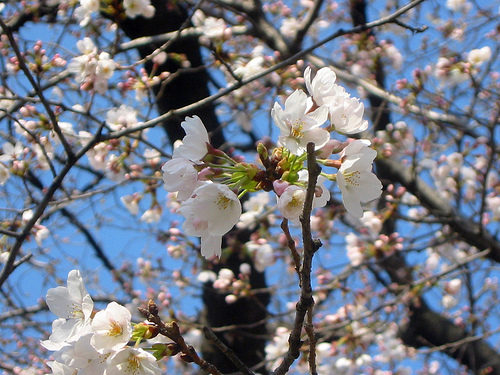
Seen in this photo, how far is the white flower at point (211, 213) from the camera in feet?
3.11

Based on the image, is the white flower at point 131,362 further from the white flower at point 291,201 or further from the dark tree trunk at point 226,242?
the dark tree trunk at point 226,242

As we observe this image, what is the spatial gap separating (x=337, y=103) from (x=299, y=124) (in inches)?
5.0

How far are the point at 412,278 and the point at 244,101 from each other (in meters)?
2.05

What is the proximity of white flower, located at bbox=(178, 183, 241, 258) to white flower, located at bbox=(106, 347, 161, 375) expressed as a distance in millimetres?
251

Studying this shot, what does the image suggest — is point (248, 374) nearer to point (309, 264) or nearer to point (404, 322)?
point (309, 264)

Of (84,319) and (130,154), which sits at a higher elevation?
(130,154)

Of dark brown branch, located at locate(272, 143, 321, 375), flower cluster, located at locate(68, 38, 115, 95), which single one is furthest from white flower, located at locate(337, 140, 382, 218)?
flower cluster, located at locate(68, 38, 115, 95)

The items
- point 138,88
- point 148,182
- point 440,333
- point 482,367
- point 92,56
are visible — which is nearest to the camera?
point 92,56

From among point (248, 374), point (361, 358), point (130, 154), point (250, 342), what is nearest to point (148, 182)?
point (130, 154)

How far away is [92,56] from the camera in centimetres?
227

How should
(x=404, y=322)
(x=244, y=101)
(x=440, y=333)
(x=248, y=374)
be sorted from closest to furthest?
(x=248, y=374) → (x=244, y=101) → (x=440, y=333) → (x=404, y=322)

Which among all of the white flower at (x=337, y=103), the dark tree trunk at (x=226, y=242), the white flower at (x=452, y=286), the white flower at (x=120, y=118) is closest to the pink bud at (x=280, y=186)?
the white flower at (x=337, y=103)

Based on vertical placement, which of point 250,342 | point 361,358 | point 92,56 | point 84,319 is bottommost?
point 361,358

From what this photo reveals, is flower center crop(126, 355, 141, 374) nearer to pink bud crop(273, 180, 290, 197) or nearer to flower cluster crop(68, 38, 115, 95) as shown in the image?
pink bud crop(273, 180, 290, 197)
